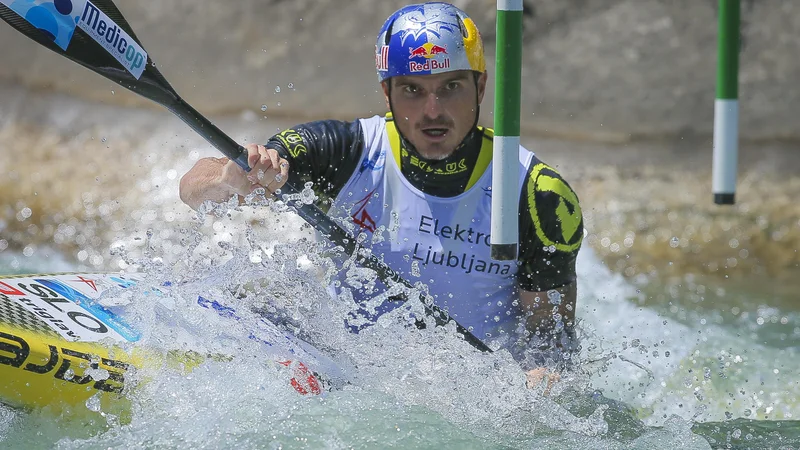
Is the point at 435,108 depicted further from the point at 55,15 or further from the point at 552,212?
the point at 55,15

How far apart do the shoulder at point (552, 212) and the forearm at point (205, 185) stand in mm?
917

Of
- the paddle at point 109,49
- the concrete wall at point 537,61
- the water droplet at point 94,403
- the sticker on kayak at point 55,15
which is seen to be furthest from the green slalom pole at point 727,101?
the concrete wall at point 537,61

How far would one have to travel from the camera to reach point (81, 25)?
2566mm

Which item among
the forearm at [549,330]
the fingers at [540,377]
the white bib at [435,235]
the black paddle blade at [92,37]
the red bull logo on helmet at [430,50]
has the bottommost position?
the fingers at [540,377]

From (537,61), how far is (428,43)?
4836 mm

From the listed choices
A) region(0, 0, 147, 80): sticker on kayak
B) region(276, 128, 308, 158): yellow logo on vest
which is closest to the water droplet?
region(0, 0, 147, 80): sticker on kayak

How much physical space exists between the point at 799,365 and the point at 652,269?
1.44 m

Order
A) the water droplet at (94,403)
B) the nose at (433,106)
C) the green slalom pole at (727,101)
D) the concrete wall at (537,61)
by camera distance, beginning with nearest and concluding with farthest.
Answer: the water droplet at (94,403)
the nose at (433,106)
the green slalom pole at (727,101)
the concrete wall at (537,61)

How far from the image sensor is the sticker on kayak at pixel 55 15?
247 centimetres

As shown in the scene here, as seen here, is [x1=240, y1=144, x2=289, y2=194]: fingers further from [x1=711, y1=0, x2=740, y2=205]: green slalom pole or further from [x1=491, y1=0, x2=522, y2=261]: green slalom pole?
[x1=711, y1=0, x2=740, y2=205]: green slalom pole

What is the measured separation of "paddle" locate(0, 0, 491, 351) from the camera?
2.50 meters

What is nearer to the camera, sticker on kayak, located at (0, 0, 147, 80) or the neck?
sticker on kayak, located at (0, 0, 147, 80)

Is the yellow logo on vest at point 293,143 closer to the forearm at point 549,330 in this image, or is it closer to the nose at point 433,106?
the nose at point 433,106

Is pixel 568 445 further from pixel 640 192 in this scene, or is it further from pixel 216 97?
pixel 216 97
